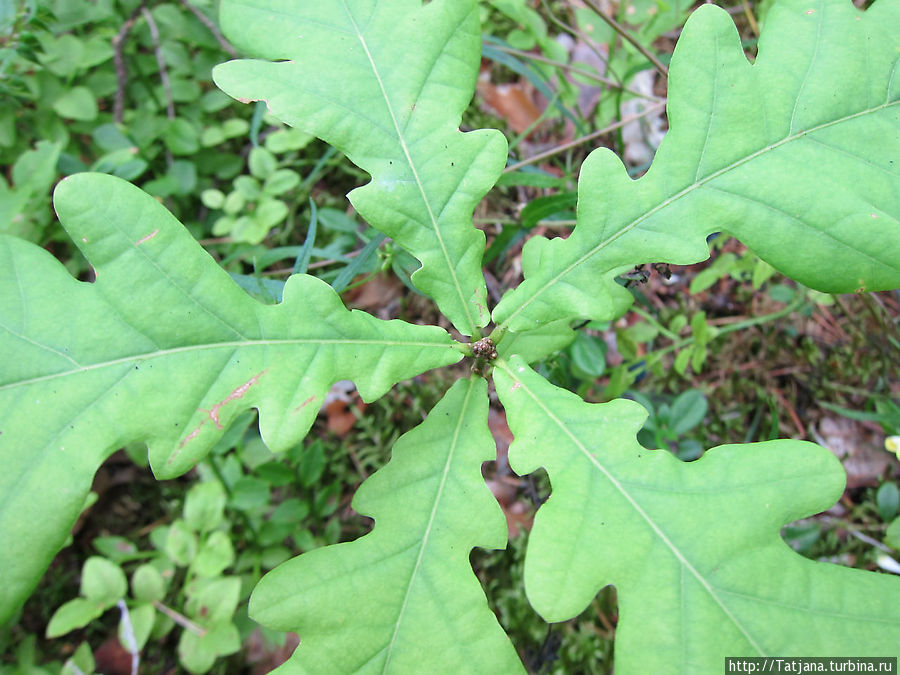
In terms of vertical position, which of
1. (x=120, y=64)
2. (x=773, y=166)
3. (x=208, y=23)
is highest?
(x=773, y=166)

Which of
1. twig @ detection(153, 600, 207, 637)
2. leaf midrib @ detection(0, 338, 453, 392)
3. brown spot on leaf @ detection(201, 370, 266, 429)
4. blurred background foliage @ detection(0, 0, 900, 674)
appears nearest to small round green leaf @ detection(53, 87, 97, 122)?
blurred background foliage @ detection(0, 0, 900, 674)

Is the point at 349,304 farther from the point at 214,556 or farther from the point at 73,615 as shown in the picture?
the point at 73,615

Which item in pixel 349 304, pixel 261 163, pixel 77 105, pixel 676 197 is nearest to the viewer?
pixel 676 197

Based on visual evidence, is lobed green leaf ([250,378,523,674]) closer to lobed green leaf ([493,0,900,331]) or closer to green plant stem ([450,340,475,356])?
green plant stem ([450,340,475,356])

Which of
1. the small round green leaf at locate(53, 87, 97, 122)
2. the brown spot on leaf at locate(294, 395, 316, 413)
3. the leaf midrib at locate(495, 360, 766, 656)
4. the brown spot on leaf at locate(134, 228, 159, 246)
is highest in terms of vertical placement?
the brown spot on leaf at locate(134, 228, 159, 246)

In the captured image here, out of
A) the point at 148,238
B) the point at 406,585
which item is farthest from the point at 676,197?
the point at 148,238

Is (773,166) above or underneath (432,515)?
above

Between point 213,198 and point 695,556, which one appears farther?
point 213,198
